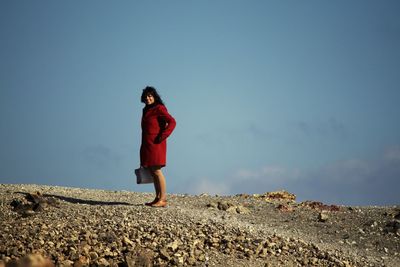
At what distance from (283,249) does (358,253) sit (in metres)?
2.91

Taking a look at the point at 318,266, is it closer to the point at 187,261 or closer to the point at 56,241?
the point at 187,261

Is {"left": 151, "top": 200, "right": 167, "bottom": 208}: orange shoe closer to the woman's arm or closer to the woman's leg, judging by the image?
the woman's leg

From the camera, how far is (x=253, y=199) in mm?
19297

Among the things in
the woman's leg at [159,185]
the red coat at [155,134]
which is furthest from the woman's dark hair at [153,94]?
the woman's leg at [159,185]

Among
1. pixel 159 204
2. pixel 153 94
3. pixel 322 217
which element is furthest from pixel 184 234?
pixel 322 217

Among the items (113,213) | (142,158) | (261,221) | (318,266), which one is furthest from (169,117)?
(318,266)

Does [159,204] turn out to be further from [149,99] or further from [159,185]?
[149,99]

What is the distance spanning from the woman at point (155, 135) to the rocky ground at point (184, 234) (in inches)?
35.2

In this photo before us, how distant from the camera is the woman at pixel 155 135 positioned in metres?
14.0

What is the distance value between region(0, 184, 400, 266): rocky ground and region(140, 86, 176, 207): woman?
89cm

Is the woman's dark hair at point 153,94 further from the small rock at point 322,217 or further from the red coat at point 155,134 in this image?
the small rock at point 322,217

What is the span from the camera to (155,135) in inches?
557

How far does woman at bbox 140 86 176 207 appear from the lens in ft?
45.9

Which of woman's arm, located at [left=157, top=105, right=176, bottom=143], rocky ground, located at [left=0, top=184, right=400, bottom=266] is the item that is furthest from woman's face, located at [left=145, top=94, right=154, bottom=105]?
rocky ground, located at [left=0, top=184, right=400, bottom=266]
